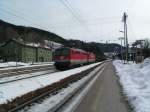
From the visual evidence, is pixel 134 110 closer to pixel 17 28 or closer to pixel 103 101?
pixel 103 101

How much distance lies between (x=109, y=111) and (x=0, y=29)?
380 feet

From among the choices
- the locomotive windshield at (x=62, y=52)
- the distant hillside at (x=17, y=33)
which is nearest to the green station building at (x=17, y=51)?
the distant hillside at (x=17, y=33)

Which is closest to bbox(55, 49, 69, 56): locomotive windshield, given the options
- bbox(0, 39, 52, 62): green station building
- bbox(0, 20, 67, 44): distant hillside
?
bbox(0, 39, 52, 62): green station building

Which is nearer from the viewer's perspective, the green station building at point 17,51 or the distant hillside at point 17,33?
the green station building at point 17,51

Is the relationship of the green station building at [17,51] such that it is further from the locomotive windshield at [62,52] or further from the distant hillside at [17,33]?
the locomotive windshield at [62,52]

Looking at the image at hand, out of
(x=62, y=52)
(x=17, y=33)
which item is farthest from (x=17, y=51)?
(x=62, y=52)

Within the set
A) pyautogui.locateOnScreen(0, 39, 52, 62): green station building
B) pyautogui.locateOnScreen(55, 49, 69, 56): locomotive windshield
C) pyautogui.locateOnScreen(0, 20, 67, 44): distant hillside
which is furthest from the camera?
pyautogui.locateOnScreen(0, 20, 67, 44): distant hillside

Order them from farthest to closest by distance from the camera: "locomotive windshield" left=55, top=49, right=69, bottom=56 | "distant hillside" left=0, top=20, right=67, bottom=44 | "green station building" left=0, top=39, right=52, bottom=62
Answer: "distant hillside" left=0, top=20, right=67, bottom=44
"green station building" left=0, top=39, right=52, bottom=62
"locomotive windshield" left=55, top=49, right=69, bottom=56

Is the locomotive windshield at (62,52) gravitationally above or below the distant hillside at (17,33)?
below

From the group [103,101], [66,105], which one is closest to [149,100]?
[103,101]

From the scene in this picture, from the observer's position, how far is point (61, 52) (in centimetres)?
3847

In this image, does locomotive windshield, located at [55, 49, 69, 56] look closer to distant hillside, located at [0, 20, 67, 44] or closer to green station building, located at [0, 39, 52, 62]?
green station building, located at [0, 39, 52, 62]

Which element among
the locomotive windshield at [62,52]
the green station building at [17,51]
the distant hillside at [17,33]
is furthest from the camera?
the distant hillside at [17,33]

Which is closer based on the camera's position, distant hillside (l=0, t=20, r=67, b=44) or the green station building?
the green station building
